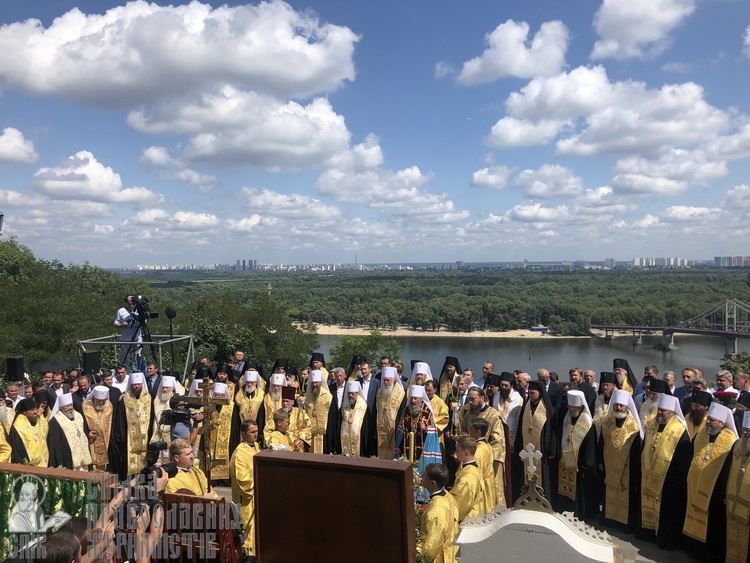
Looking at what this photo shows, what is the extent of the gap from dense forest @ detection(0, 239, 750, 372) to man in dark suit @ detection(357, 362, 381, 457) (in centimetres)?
1532

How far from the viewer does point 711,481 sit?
5.79 metres

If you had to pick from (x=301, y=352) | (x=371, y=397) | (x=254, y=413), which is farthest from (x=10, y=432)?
(x=301, y=352)

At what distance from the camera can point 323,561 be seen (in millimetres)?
2988

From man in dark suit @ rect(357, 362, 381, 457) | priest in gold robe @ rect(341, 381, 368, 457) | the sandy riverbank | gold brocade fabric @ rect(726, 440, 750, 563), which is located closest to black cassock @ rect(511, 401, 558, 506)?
gold brocade fabric @ rect(726, 440, 750, 563)

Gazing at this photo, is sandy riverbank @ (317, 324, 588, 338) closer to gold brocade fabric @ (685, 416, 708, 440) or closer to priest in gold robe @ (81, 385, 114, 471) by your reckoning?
priest in gold robe @ (81, 385, 114, 471)

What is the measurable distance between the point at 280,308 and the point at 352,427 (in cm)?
3343

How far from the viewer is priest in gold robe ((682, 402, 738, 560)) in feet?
18.8

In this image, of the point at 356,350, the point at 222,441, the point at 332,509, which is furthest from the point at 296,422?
the point at 356,350

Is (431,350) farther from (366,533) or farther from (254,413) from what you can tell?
(366,533)

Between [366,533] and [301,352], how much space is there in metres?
36.6

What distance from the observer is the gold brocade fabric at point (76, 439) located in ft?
24.9

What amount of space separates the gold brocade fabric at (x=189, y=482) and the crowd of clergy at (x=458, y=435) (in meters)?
0.02

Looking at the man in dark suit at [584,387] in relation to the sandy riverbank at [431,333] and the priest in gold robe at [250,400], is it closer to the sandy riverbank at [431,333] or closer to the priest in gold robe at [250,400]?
the priest in gold robe at [250,400]

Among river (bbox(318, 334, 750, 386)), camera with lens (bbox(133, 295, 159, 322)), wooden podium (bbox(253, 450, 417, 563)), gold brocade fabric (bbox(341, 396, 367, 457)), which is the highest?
camera with lens (bbox(133, 295, 159, 322))
